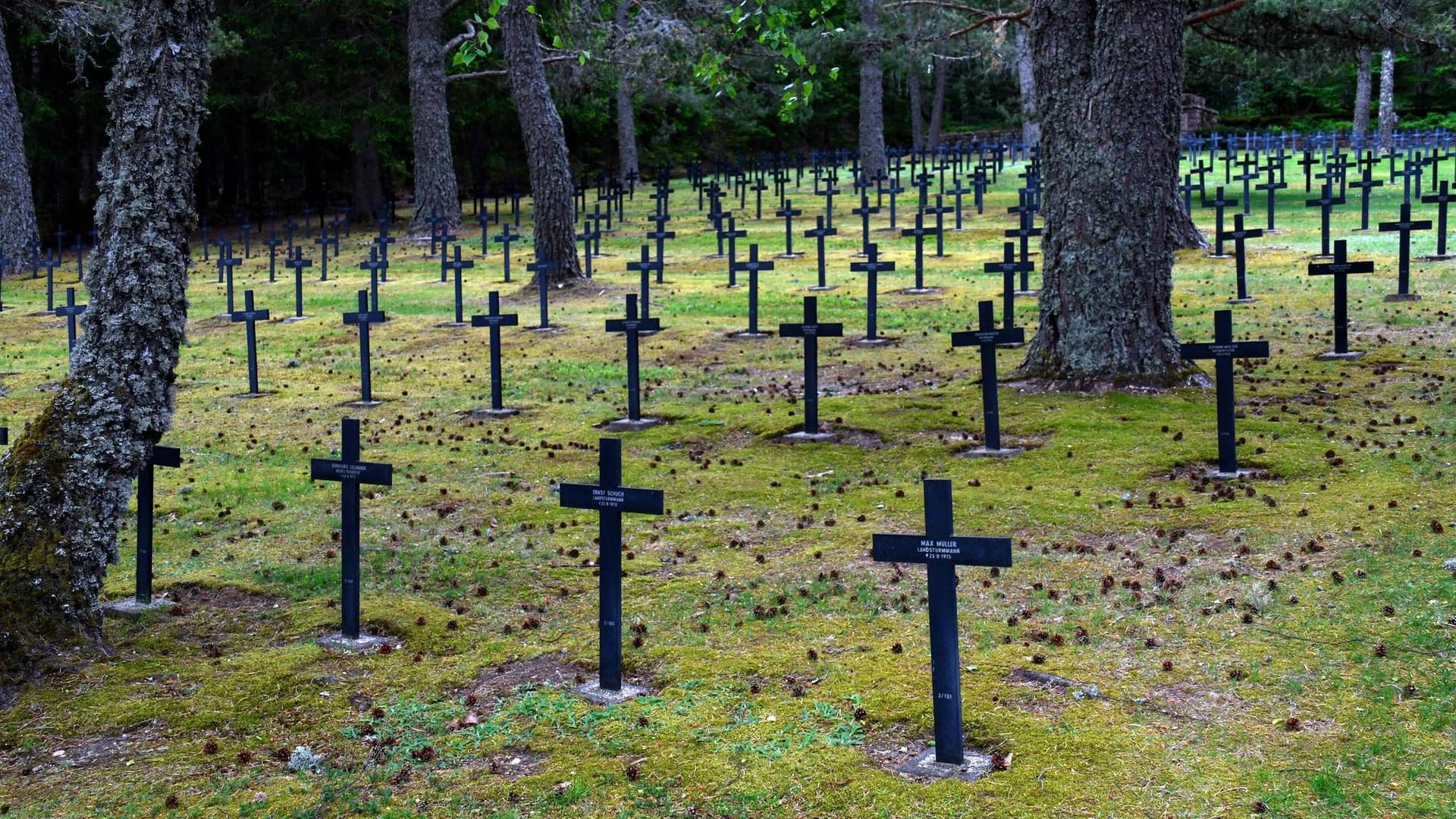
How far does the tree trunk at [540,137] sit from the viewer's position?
22.0m

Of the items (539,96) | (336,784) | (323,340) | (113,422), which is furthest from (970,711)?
(539,96)

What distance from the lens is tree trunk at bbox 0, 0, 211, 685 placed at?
689cm

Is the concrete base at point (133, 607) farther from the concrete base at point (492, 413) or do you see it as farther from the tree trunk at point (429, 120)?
the tree trunk at point (429, 120)

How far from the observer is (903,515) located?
363 inches

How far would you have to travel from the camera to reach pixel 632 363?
12523 millimetres

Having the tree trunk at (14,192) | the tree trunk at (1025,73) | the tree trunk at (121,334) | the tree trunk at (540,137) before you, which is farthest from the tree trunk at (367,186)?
the tree trunk at (121,334)

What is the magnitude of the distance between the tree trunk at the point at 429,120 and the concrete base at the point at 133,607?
986 inches

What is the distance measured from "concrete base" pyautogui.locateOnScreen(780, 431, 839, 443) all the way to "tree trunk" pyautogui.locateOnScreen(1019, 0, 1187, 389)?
2.31 metres

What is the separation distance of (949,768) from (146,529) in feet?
14.8

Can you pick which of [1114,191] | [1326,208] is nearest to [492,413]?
[1114,191]

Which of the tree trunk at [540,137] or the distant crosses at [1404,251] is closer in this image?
the distant crosses at [1404,251]

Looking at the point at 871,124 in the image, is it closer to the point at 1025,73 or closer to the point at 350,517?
the point at 1025,73

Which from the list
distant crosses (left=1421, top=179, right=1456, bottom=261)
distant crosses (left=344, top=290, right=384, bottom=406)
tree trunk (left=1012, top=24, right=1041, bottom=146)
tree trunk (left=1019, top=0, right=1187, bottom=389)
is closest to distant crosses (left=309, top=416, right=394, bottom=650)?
distant crosses (left=344, top=290, right=384, bottom=406)

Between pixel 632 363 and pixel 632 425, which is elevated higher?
pixel 632 363
